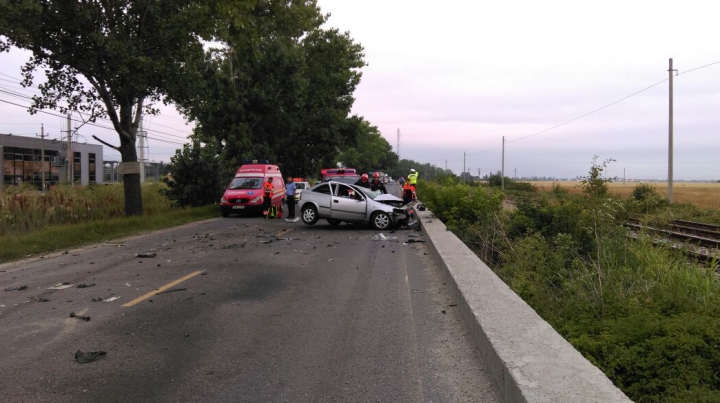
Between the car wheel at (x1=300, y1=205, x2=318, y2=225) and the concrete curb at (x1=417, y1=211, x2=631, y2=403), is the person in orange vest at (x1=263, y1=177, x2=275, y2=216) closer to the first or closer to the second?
the car wheel at (x1=300, y1=205, x2=318, y2=225)

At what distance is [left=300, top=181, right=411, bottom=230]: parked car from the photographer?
1647 cm

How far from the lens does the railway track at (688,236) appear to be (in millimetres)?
10383

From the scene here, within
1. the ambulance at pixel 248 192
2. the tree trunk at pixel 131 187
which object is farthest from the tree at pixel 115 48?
the ambulance at pixel 248 192

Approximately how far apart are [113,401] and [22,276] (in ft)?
22.1

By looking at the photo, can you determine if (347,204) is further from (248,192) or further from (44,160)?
(44,160)

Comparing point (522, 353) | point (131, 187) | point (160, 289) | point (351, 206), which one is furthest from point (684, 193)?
point (522, 353)

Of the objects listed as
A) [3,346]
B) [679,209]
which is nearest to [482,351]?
[3,346]

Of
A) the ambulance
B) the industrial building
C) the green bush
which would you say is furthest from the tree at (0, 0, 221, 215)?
the industrial building

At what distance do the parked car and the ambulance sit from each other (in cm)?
537

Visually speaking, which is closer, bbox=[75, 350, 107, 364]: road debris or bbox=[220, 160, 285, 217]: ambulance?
bbox=[75, 350, 107, 364]: road debris

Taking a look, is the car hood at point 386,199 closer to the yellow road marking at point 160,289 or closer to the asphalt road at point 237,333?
the asphalt road at point 237,333

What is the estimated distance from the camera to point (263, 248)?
40.3ft

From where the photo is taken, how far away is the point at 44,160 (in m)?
48.4

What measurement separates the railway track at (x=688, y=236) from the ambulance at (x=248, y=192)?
14651mm
